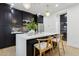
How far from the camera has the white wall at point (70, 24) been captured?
242 cm

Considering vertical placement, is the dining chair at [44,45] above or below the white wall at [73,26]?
below

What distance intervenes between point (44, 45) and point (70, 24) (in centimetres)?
79

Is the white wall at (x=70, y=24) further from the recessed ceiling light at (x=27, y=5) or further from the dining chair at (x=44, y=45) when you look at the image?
the recessed ceiling light at (x=27, y=5)

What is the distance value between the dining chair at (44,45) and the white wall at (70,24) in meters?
0.27

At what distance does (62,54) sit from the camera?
7.92ft

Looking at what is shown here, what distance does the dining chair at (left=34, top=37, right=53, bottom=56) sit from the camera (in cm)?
246

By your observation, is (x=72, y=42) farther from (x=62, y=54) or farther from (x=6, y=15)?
(x=6, y=15)

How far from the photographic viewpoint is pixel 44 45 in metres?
2.53

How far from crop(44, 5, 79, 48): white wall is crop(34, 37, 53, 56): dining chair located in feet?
0.87

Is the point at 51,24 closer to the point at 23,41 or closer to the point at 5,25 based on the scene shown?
the point at 23,41

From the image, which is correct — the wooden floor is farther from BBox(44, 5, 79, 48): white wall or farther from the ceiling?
the ceiling

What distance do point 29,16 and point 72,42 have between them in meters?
1.19

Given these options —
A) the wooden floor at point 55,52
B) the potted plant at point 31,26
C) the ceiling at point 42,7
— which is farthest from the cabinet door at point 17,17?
the wooden floor at point 55,52

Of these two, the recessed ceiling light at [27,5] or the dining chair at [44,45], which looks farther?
the dining chair at [44,45]
